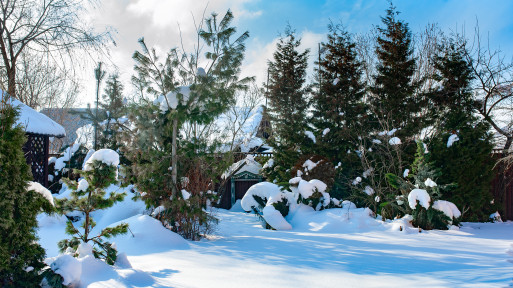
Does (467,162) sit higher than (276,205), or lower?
higher

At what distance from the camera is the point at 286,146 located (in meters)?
12.1

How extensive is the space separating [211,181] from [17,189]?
4.07 meters

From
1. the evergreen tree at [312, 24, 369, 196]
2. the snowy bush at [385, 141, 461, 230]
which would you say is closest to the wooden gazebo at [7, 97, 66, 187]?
the evergreen tree at [312, 24, 369, 196]

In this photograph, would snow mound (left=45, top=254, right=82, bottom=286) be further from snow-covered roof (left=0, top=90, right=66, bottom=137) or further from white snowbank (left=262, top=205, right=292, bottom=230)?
snow-covered roof (left=0, top=90, right=66, bottom=137)

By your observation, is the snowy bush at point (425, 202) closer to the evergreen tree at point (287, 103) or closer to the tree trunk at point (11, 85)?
the evergreen tree at point (287, 103)

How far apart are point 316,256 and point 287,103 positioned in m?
8.50

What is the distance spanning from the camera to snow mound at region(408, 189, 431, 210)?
23.0 feet

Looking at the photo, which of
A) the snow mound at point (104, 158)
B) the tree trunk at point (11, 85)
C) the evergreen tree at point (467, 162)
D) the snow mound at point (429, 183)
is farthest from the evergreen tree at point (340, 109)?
the tree trunk at point (11, 85)

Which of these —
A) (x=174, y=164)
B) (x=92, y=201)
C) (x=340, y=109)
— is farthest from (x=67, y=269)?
(x=340, y=109)

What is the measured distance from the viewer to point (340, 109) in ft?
37.7

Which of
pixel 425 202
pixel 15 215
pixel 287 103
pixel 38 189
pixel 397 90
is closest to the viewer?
pixel 15 215

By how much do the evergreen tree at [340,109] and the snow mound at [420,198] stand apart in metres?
3.53

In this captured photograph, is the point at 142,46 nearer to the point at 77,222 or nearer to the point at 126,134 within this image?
the point at 126,134

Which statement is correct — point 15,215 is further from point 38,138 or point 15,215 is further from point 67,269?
point 38,138
